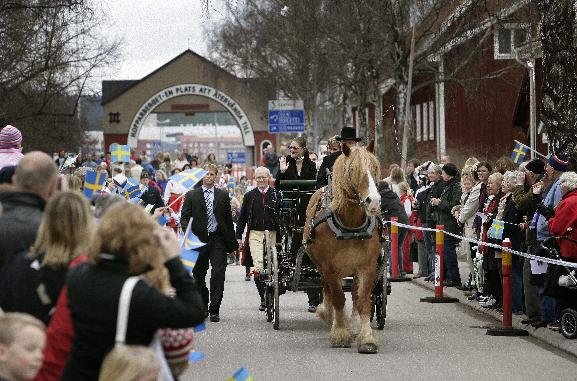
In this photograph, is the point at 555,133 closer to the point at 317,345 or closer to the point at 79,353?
the point at 317,345

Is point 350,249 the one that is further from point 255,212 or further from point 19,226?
point 19,226

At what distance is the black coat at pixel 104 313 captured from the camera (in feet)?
21.1

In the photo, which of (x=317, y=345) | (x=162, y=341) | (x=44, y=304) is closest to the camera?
(x=162, y=341)

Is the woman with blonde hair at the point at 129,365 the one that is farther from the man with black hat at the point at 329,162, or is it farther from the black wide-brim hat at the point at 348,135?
the man with black hat at the point at 329,162

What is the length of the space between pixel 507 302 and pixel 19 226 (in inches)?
359

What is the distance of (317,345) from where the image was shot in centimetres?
1564

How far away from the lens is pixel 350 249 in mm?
15320

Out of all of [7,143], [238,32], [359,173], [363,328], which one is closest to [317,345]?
[363,328]

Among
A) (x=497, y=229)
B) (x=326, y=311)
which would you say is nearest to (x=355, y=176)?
(x=326, y=311)

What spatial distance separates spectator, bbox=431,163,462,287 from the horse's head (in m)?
7.30

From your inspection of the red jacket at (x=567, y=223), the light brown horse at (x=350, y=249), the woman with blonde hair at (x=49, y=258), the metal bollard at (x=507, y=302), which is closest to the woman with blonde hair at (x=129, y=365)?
the woman with blonde hair at (x=49, y=258)

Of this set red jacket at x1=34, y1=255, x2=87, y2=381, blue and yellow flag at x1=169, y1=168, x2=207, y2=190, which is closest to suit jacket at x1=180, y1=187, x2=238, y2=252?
blue and yellow flag at x1=169, y1=168, x2=207, y2=190

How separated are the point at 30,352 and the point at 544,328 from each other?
35.4 ft

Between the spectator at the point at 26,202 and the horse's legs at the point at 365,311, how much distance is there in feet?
22.6
